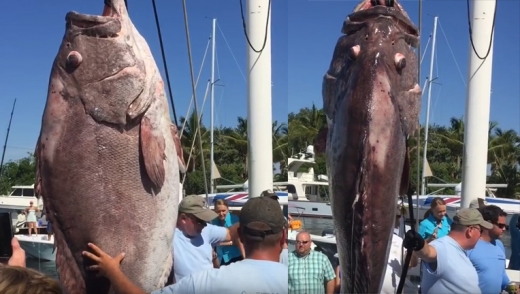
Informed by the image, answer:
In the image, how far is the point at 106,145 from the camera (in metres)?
1.69

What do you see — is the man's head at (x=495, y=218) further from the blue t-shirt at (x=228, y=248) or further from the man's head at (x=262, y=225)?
the blue t-shirt at (x=228, y=248)

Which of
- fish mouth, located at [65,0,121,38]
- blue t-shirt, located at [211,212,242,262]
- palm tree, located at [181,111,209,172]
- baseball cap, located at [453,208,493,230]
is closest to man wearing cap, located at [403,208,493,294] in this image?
baseball cap, located at [453,208,493,230]

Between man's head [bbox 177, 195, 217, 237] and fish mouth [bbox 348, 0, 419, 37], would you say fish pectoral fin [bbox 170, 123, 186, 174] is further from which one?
fish mouth [bbox 348, 0, 419, 37]

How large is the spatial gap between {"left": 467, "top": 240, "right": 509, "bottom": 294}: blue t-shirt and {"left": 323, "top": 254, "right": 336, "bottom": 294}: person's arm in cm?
41

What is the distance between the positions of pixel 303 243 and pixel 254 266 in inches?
7.4

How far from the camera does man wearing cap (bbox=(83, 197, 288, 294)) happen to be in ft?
6.03

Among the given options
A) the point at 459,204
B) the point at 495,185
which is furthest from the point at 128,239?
the point at 495,185

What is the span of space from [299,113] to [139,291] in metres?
0.73

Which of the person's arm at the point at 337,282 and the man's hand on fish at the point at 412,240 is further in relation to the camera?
the person's arm at the point at 337,282

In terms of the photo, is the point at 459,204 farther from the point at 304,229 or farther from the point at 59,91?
the point at 59,91

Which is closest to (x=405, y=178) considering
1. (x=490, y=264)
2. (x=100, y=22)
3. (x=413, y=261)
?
(x=413, y=261)

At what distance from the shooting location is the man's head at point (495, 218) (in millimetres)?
1645

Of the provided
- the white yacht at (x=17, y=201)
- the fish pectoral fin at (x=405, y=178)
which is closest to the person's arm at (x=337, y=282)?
the fish pectoral fin at (x=405, y=178)

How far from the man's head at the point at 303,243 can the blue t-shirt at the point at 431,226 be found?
1.15ft
